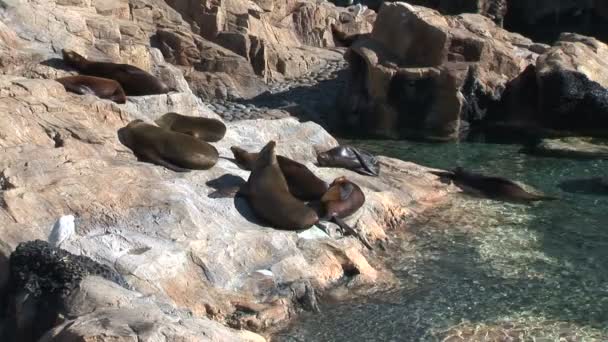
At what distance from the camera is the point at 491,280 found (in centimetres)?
870

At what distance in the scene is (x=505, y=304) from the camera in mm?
8133

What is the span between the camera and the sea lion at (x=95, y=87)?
10.2m

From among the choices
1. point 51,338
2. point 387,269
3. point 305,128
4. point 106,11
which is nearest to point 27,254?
point 51,338

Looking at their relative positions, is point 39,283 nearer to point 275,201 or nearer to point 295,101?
point 275,201

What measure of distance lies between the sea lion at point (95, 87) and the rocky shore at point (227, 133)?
8.4 inches

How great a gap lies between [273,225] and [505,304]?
2134 millimetres

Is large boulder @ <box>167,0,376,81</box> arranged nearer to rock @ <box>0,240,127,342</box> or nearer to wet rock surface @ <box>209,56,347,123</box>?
wet rock surface @ <box>209,56,347,123</box>

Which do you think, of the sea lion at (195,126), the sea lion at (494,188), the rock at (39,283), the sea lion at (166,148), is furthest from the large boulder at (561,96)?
the rock at (39,283)

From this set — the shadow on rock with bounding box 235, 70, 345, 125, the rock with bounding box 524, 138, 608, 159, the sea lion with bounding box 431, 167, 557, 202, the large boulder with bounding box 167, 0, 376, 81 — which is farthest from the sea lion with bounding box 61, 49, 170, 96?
the large boulder with bounding box 167, 0, 376, 81

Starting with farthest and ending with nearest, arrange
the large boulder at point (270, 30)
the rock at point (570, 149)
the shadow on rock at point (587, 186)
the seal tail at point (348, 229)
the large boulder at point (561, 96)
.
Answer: the large boulder at point (270, 30)
the large boulder at point (561, 96)
the rock at point (570, 149)
the shadow on rock at point (587, 186)
the seal tail at point (348, 229)

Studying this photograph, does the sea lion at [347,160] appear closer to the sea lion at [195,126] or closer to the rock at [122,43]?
the sea lion at [195,126]

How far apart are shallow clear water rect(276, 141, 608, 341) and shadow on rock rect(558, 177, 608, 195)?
161mm

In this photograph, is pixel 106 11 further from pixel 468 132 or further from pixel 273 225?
pixel 273 225

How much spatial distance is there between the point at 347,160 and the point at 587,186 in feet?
11.3
